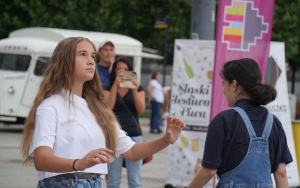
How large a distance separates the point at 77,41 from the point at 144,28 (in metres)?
32.2

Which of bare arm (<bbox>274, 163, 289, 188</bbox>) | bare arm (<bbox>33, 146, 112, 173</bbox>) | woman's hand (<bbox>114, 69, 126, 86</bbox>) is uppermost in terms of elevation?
bare arm (<bbox>33, 146, 112, 173</bbox>)

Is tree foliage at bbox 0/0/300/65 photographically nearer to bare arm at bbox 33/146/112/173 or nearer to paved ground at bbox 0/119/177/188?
paved ground at bbox 0/119/177/188

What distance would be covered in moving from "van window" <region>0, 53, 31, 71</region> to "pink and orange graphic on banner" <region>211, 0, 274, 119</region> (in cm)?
1476

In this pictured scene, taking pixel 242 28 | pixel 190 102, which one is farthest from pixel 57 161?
pixel 190 102

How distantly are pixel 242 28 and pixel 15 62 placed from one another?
49.8 feet

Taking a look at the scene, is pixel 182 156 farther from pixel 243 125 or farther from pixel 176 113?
pixel 243 125

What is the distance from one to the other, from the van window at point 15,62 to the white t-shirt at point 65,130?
19.0 m

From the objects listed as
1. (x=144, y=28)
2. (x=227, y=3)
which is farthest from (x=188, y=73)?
(x=144, y=28)

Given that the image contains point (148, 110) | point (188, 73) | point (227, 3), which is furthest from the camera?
point (148, 110)

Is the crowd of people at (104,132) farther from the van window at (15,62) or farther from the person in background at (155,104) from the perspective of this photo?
the person in background at (155,104)

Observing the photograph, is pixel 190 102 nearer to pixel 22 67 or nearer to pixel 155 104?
pixel 22 67

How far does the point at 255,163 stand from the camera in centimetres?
509

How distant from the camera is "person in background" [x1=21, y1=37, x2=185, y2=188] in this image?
4.55 meters

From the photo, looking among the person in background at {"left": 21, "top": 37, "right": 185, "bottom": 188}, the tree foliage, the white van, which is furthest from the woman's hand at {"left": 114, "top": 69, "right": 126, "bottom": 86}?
the tree foliage
